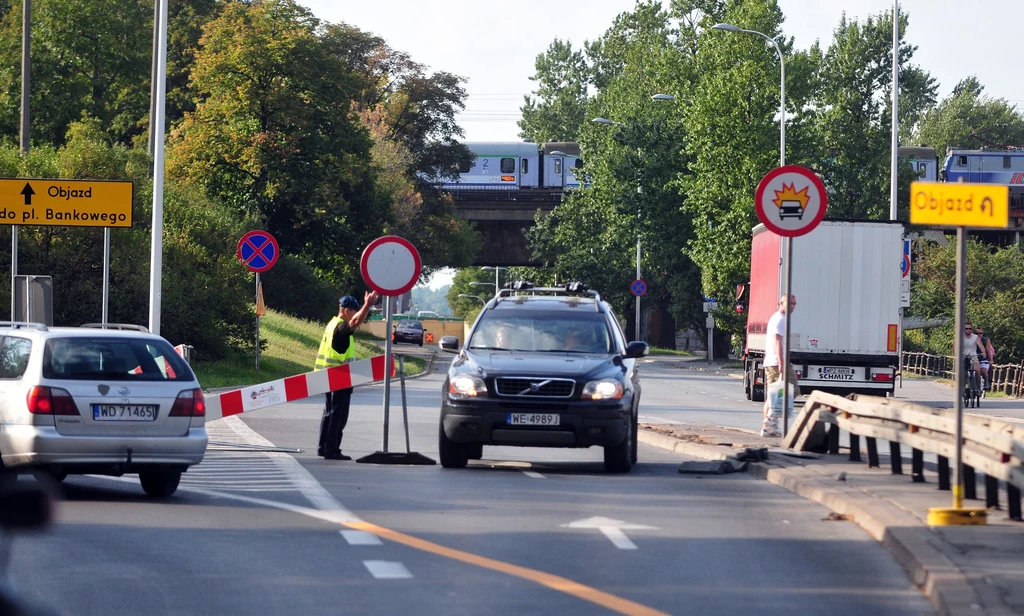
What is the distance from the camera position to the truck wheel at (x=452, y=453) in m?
14.8

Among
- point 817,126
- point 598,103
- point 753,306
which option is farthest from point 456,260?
point 753,306

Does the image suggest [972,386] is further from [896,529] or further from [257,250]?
[896,529]

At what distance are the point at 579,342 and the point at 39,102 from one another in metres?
47.7

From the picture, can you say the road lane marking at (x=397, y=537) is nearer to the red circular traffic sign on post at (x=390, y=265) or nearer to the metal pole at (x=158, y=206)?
the red circular traffic sign on post at (x=390, y=265)

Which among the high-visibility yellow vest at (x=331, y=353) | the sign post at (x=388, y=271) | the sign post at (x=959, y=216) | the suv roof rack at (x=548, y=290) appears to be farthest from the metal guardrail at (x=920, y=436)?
the high-visibility yellow vest at (x=331, y=353)

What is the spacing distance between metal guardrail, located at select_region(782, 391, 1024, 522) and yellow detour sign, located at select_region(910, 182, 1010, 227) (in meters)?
1.42

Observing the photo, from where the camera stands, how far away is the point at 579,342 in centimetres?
1559

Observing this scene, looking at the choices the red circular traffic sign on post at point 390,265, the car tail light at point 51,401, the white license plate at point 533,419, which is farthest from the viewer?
the red circular traffic sign on post at point 390,265

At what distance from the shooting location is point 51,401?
11.7m

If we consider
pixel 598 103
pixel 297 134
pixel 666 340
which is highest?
pixel 598 103

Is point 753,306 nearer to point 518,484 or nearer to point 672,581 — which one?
point 518,484

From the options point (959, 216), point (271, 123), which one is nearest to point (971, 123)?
point (271, 123)

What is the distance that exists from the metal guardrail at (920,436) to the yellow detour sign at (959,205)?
4.66ft

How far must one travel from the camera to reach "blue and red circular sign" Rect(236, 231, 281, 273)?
2922 cm
